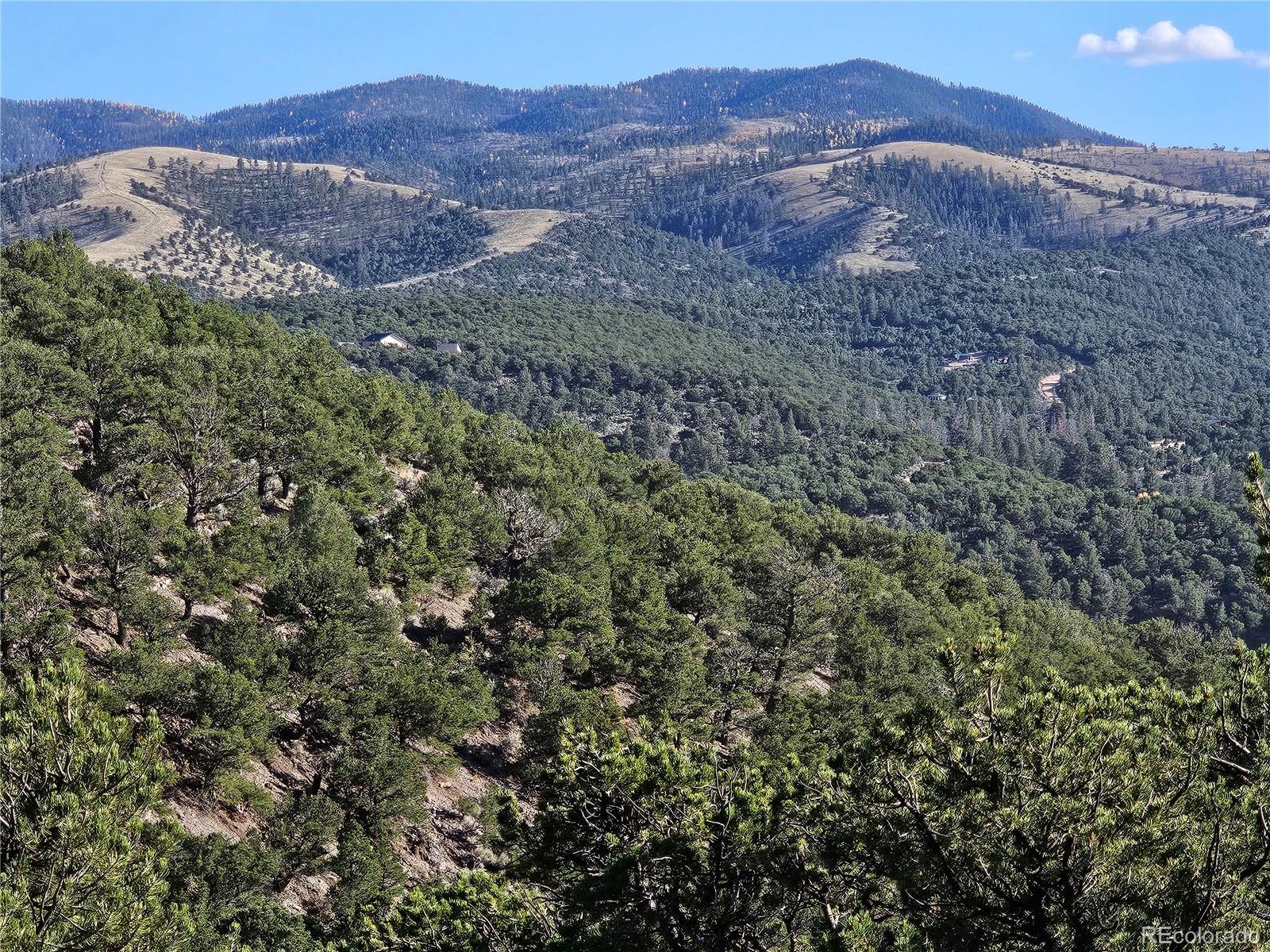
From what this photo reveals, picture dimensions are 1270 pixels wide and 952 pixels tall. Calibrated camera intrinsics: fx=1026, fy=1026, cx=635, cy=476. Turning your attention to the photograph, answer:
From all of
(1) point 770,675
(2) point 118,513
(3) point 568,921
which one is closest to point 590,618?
(1) point 770,675

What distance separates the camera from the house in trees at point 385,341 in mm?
179500

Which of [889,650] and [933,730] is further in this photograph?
[889,650]

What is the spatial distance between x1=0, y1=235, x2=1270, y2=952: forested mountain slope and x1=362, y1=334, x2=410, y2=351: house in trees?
103638 millimetres

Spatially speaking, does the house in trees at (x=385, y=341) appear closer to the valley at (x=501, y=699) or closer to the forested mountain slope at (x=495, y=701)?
the valley at (x=501, y=699)

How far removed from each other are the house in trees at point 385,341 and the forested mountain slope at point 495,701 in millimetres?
103638

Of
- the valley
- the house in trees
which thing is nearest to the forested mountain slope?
the valley

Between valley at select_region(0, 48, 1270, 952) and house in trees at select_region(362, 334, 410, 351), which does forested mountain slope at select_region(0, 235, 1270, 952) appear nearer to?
valley at select_region(0, 48, 1270, 952)

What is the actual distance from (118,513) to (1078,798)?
1276 inches

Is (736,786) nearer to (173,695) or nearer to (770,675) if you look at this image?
(173,695)

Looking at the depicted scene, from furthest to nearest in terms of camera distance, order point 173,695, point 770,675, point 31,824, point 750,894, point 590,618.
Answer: point 770,675
point 590,618
point 173,695
point 750,894
point 31,824

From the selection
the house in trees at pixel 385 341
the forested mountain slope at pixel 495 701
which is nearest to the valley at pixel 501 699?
the forested mountain slope at pixel 495 701

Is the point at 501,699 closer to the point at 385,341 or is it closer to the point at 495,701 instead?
the point at 495,701

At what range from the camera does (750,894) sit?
693 inches

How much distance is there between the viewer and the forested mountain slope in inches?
551
